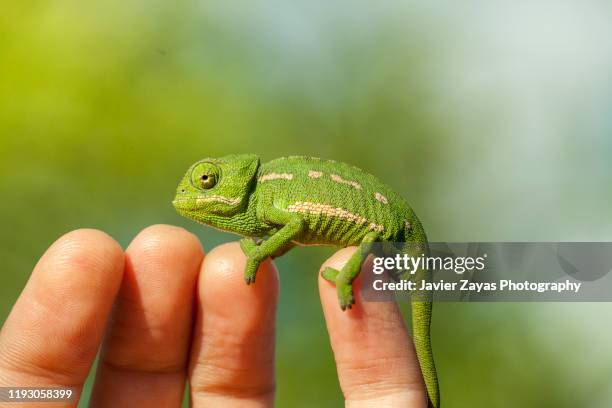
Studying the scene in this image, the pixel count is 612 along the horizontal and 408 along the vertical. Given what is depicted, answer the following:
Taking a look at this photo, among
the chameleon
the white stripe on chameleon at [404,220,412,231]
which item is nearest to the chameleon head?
the chameleon

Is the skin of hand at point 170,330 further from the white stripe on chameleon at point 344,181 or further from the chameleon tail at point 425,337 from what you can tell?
the white stripe on chameleon at point 344,181

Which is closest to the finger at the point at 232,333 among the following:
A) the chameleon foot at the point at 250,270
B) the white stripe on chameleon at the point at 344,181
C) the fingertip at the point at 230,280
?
the fingertip at the point at 230,280

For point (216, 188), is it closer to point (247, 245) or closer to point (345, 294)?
point (247, 245)

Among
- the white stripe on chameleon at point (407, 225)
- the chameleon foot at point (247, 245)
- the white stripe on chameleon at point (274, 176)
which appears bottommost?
the chameleon foot at point (247, 245)

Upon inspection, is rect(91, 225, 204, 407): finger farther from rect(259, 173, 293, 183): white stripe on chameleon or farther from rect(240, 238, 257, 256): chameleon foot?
rect(259, 173, 293, 183): white stripe on chameleon

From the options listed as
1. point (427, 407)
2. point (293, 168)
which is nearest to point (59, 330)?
point (293, 168)

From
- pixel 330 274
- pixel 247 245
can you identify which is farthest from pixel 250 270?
pixel 330 274
